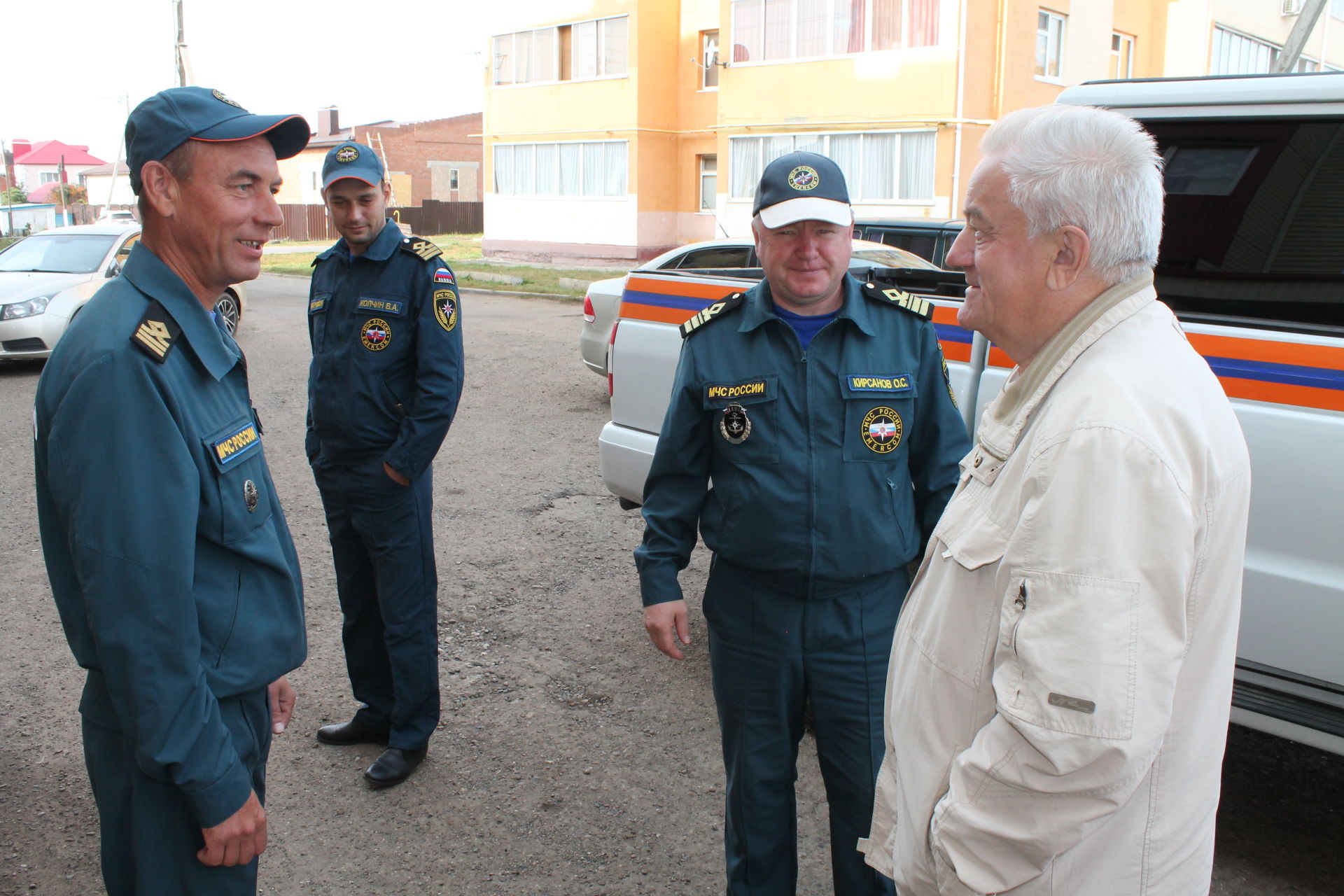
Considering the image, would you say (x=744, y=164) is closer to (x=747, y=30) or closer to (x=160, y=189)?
(x=747, y=30)

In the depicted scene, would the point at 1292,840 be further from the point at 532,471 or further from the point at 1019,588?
the point at 532,471

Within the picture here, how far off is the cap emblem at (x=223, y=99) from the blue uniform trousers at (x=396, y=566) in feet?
5.47

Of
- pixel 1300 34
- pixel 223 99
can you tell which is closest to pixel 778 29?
pixel 1300 34

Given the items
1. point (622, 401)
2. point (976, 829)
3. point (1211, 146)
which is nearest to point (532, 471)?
point (622, 401)

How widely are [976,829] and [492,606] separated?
393cm

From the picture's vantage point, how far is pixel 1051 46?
2284 cm

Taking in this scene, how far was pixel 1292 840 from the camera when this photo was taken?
3314 mm

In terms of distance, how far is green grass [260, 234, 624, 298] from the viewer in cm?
2058

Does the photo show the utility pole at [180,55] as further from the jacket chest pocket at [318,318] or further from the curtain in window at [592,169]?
the jacket chest pocket at [318,318]

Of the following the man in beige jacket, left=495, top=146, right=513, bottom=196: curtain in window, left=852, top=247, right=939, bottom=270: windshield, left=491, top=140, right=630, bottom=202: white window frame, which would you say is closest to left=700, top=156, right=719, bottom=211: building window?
left=491, top=140, right=630, bottom=202: white window frame

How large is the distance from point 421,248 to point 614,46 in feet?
84.1

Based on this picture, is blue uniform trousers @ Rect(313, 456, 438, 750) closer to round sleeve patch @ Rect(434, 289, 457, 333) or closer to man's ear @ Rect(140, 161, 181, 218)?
round sleeve patch @ Rect(434, 289, 457, 333)

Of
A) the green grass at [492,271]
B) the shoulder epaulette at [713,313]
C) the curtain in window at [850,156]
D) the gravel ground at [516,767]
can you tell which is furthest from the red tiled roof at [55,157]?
the shoulder epaulette at [713,313]

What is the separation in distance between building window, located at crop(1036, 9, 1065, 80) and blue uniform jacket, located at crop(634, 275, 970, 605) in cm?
2249
